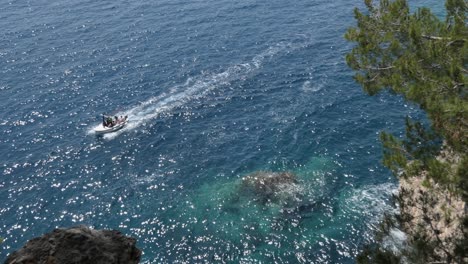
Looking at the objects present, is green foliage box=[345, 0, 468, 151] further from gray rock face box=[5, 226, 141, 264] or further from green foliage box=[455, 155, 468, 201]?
gray rock face box=[5, 226, 141, 264]

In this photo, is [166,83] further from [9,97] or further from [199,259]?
[199,259]

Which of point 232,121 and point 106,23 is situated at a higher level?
point 106,23

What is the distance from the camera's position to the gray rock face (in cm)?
2083

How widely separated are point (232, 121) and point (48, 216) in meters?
28.8

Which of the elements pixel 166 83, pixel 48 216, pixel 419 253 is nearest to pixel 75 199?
pixel 48 216

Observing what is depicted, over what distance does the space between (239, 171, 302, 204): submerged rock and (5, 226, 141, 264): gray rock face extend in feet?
88.4

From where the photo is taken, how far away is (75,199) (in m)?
52.1

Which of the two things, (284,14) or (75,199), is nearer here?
(75,199)

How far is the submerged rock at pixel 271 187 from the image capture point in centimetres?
4869

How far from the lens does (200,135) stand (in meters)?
62.6

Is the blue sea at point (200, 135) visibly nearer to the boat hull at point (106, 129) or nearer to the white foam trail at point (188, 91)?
the white foam trail at point (188, 91)

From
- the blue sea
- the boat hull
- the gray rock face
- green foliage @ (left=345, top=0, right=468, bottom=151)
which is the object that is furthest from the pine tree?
the boat hull

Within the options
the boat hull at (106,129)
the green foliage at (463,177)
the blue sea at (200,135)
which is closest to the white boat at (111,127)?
the boat hull at (106,129)

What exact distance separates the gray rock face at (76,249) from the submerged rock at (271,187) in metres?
27.0
